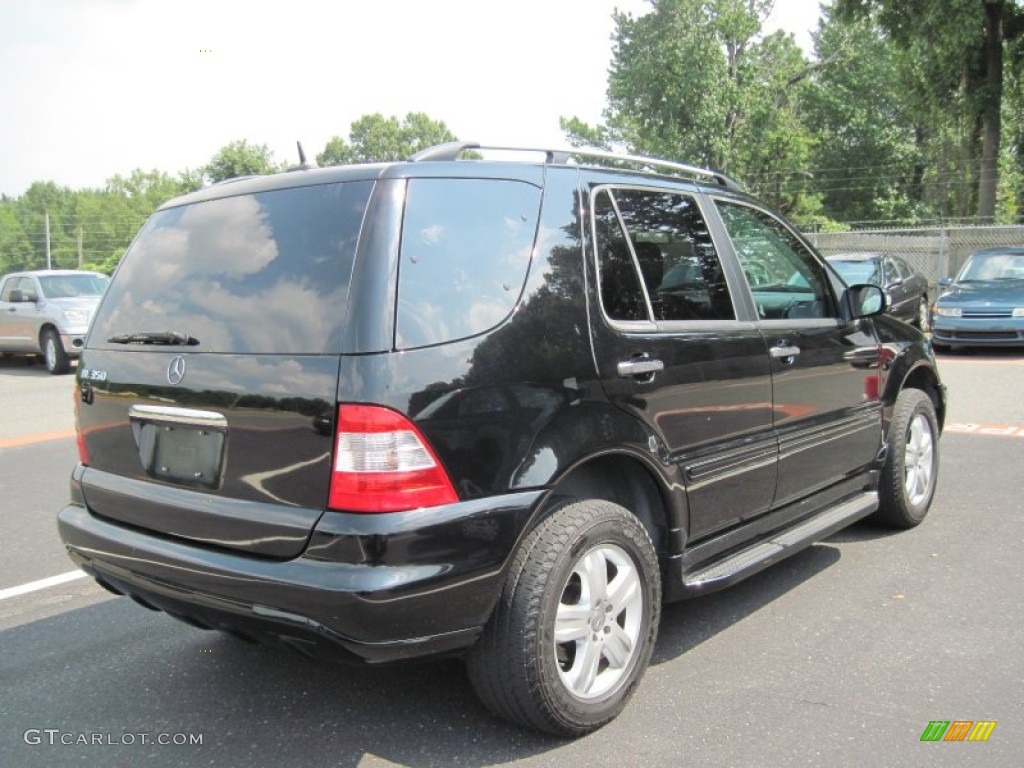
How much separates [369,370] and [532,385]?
533mm

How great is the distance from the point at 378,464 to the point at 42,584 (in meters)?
3.04

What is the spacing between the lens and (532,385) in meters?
2.76

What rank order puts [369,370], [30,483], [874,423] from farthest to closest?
[30,483] < [874,423] < [369,370]

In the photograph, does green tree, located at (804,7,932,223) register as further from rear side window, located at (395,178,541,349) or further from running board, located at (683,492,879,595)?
rear side window, located at (395,178,541,349)

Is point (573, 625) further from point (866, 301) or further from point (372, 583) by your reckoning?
point (866, 301)

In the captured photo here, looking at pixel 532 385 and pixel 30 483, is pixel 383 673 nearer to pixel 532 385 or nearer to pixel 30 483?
pixel 532 385

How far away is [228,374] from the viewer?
9.00ft

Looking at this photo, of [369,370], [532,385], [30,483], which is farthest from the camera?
[30,483]

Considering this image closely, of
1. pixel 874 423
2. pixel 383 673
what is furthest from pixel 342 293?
pixel 874 423

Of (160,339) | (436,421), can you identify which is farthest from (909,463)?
(160,339)

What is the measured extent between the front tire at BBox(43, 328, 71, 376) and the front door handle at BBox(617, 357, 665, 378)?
47.9ft

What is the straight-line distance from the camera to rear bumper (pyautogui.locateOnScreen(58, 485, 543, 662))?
244 cm

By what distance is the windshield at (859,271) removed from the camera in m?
14.9

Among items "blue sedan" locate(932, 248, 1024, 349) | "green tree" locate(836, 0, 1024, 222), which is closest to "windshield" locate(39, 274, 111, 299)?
"blue sedan" locate(932, 248, 1024, 349)
